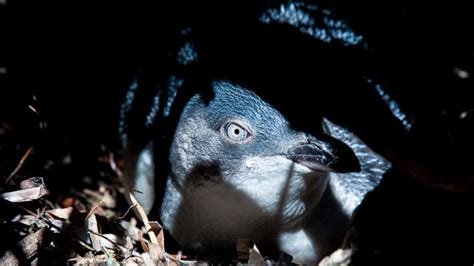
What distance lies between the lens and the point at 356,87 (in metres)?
3.11

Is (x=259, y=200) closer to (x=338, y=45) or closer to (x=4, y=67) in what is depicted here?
(x=338, y=45)

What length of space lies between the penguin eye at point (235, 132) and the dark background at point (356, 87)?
0.33m

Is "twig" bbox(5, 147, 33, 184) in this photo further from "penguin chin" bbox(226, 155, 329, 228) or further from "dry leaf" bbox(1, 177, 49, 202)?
"penguin chin" bbox(226, 155, 329, 228)

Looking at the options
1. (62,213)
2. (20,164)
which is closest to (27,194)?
(62,213)

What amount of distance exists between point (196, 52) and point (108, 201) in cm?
102

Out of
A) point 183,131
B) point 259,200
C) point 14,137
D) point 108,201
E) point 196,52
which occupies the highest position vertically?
point 196,52

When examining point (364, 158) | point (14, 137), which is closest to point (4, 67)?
point (14, 137)

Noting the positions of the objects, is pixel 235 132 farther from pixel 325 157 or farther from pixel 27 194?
pixel 27 194

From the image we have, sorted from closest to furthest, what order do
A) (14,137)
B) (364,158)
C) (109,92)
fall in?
(364,158) < (14,137) < (109,92)

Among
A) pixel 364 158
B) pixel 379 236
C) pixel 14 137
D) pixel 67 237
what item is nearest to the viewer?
pixel 67 237

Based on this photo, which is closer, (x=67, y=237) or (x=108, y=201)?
(x=67, y=237)

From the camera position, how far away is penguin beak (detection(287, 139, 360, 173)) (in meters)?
2.24

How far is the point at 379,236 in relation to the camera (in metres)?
2.52

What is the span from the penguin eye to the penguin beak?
222 millimetres
